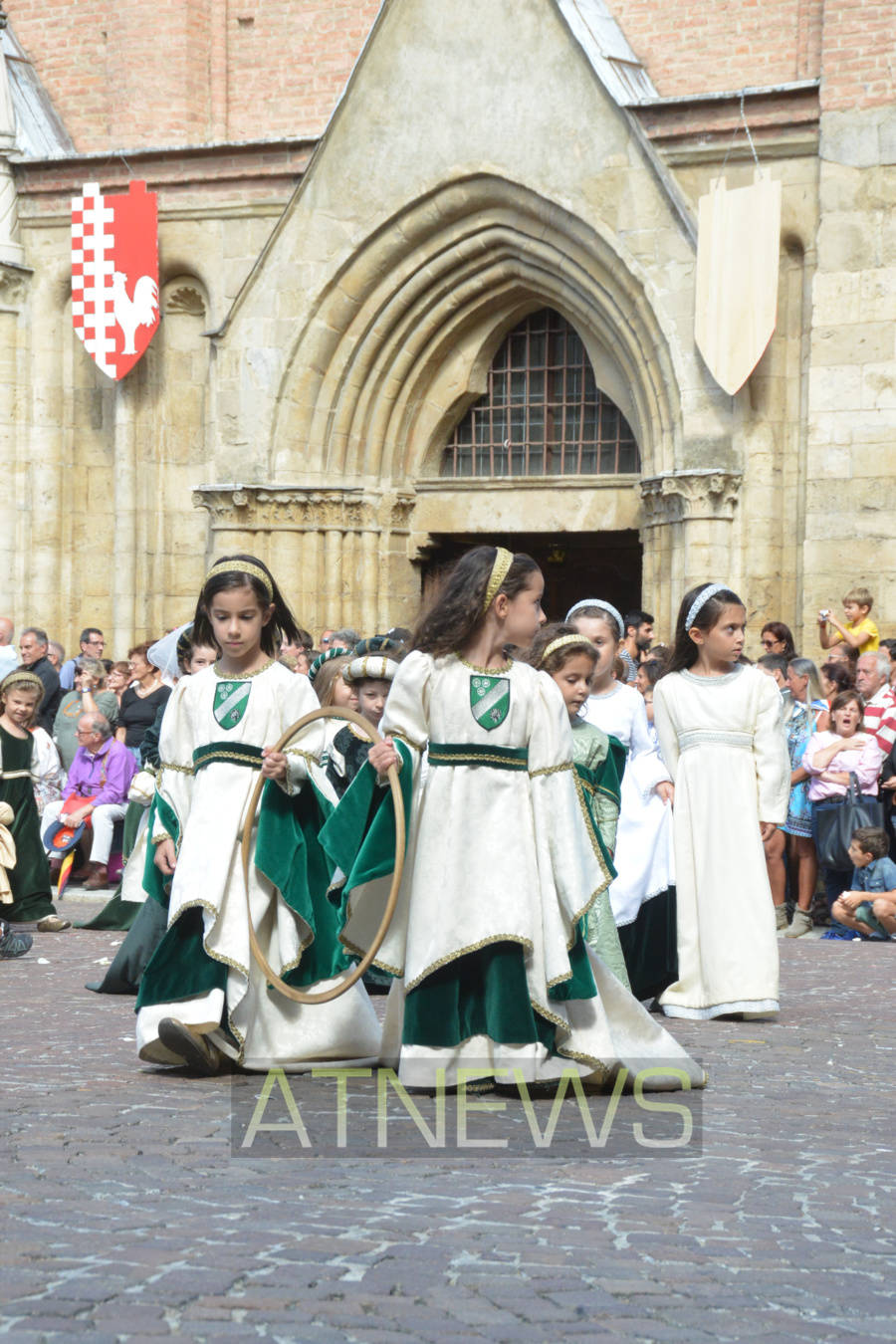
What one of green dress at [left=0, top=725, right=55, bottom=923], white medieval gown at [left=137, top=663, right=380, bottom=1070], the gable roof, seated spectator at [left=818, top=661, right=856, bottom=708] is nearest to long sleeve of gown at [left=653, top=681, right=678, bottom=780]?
white medieval gown at [left=137, top=663, right=380, bottom=1070]

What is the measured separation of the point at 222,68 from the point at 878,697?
10698mm

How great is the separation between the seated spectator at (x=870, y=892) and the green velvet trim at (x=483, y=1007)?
5.79m

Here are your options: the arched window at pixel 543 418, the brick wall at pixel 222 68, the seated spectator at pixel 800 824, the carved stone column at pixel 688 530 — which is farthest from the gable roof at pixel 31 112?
the seated spectator at pixel 800 824

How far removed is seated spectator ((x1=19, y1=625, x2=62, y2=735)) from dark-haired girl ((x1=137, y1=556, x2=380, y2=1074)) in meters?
8.87

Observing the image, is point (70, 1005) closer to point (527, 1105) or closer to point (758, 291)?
point (527, 1105)

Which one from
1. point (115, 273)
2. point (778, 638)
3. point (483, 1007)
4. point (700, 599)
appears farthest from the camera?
point (115, 273)

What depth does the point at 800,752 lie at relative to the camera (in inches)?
499

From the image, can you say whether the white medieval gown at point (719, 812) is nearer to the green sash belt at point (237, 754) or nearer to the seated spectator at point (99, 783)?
the green sash belt at point (237, 754)

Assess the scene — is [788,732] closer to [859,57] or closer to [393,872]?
[859,57]

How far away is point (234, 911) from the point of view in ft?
22.1

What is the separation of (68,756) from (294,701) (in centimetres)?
869

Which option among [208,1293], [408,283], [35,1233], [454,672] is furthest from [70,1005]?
[408,283]

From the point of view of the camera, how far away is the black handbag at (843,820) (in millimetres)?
12055

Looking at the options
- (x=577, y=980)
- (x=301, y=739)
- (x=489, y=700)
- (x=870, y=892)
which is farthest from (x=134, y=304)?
(x=577, y=980)
